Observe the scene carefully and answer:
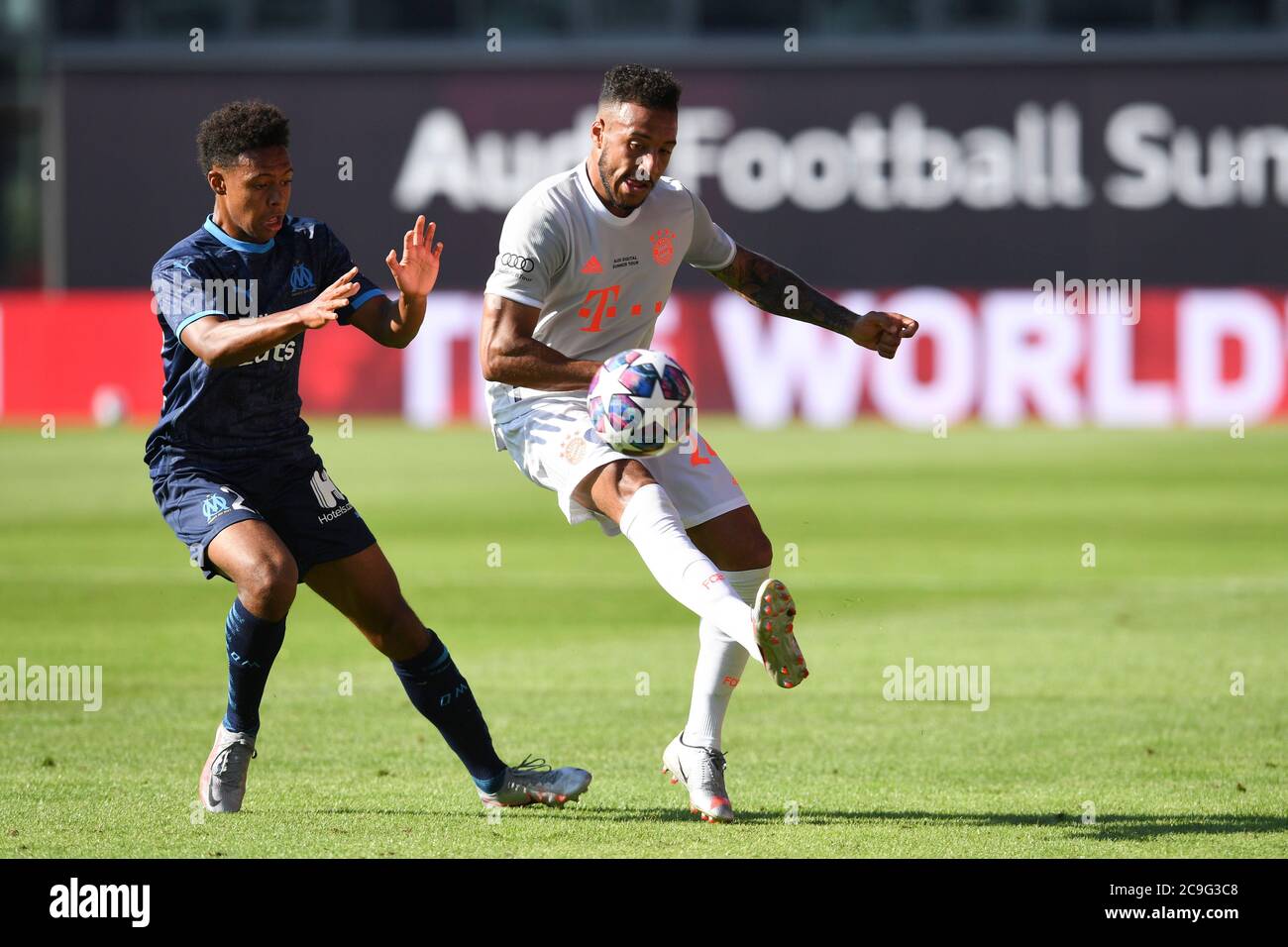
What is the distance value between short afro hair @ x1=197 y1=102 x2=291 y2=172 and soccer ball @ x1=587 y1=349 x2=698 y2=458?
1281 mm

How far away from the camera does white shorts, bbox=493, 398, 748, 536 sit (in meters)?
6.31

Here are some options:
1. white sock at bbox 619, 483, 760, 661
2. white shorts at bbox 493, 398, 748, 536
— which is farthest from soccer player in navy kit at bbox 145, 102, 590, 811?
white sock at bbox 619, 483, 760, 661

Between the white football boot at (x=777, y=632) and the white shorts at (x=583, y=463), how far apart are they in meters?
0.90

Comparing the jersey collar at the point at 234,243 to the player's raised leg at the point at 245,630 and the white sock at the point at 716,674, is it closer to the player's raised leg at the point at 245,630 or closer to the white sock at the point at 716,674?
the player's raised leg at the point at 245,630

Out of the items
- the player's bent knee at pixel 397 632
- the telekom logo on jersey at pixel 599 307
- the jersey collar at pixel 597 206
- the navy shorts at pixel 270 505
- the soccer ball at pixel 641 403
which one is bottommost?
the player's bent knee at pixel 397 632

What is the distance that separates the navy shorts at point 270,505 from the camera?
614 centimetres

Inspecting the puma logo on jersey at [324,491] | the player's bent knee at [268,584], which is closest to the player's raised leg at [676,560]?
the puma logo on jersey at [324,491]

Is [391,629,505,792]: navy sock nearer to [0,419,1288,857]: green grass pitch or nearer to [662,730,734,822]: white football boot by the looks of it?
[0,419,1288,857]: green grass pitch

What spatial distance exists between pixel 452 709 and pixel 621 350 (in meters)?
1.40

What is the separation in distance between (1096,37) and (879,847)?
27343 millimetres

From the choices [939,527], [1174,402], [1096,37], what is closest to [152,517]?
[939,527]

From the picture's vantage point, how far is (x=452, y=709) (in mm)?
6395

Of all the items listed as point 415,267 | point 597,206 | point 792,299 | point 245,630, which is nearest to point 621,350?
point 597,206

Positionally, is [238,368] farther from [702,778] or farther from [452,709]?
Result: [702,778]
